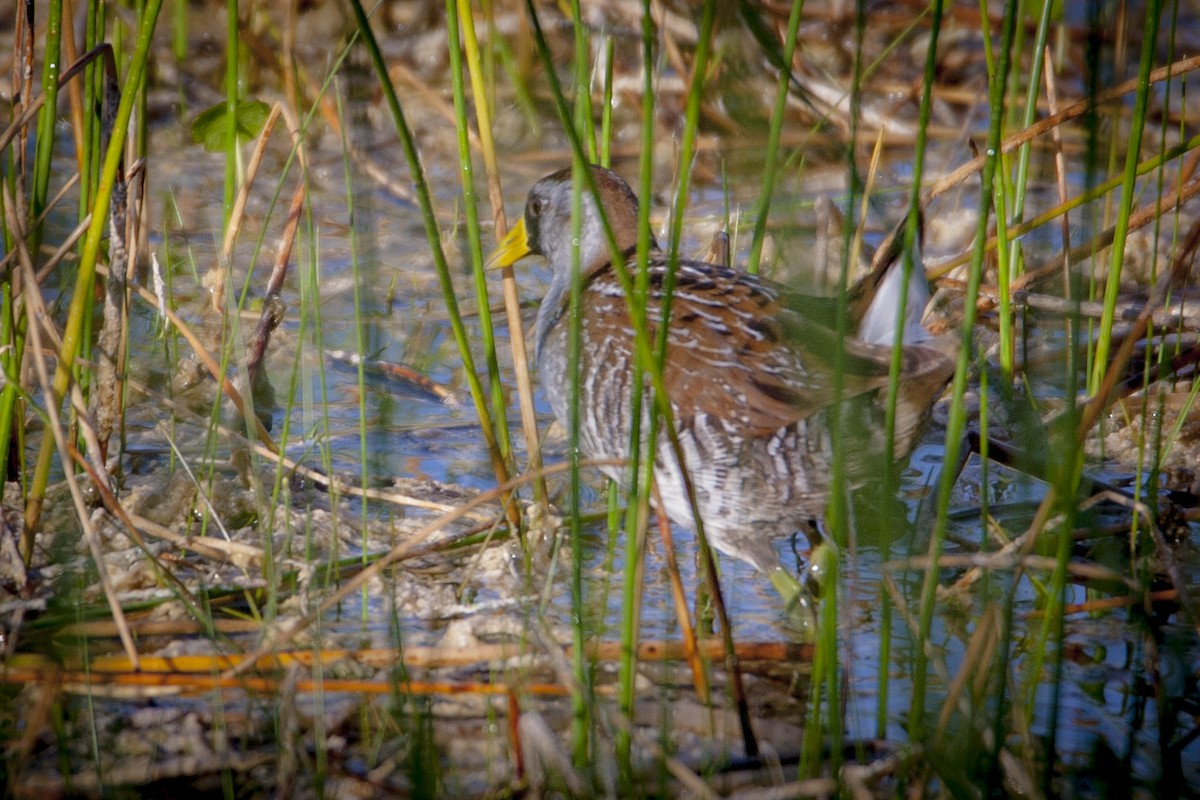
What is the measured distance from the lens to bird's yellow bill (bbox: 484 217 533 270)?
10.9 feet

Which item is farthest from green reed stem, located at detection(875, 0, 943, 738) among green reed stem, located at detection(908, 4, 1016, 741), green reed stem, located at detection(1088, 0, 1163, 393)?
green reed stem, located at detection(1088, 0, 1163, 393)

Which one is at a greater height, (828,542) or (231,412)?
(231,412)

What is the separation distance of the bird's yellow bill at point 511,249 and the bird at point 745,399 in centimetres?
40

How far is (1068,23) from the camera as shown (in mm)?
6363

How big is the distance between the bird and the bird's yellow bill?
40 centimetres

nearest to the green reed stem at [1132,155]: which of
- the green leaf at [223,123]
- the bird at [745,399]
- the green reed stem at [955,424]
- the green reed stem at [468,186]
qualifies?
the bird at [745,399]

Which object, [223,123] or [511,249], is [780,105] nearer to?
[223,123]

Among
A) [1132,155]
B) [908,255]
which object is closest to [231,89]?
[908,255]

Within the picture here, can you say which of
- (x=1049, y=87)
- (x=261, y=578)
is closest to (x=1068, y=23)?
(x=1049, y=87)

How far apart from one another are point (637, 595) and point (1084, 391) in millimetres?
1721

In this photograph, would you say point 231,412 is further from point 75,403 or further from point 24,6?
point 24,6

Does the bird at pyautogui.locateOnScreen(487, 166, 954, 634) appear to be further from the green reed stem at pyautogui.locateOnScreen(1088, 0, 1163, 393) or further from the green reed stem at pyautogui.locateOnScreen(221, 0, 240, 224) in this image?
the green reed stem at pyautogui.locateOnScreen(221, 0, 240, 224)

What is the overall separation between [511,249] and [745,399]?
1.03 meters

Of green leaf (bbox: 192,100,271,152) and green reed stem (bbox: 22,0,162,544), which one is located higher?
green leaf (bbox: 192,100,271,152)
